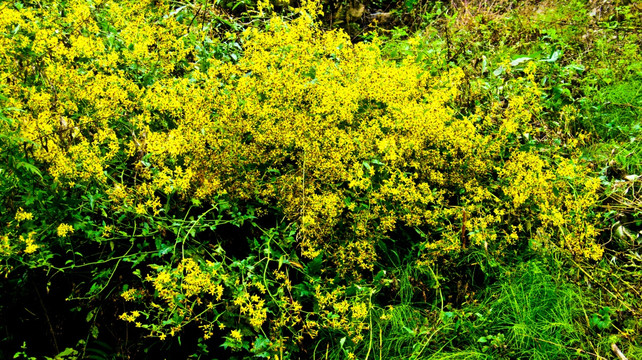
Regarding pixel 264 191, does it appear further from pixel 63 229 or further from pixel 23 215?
pixel 23 215

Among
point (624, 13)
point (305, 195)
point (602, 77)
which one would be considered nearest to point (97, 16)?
point (305, 195)

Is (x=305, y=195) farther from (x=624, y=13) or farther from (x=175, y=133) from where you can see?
(x=624, y=13)

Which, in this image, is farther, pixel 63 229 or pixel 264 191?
pixel 264 191

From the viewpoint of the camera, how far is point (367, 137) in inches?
109

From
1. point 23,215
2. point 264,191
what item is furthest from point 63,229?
point 264,191

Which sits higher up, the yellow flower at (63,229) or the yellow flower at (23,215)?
the yellow flower at (23,215)

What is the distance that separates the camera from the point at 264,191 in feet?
8.84

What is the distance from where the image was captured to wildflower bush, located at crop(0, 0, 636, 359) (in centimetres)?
246

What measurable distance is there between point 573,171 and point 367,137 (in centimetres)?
122

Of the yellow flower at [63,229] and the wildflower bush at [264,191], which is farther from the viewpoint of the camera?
the wildflower bush at [264,191]

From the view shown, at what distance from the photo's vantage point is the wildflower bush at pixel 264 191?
246cm

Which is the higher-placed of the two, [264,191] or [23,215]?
[23,215]

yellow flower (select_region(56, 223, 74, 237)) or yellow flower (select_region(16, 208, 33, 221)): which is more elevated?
yellow flower (select_region(16, 208, 33, 221))

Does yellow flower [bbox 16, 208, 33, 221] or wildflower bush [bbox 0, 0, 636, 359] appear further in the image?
wildflower bush [bbox 0, 0, 636, 359]
